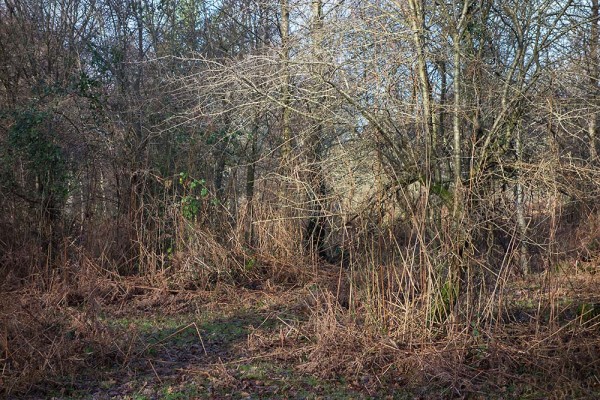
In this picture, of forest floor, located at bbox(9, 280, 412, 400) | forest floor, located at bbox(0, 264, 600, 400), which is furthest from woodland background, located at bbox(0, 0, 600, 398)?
forest floor, located at bbox(9, 280, 412, 400)

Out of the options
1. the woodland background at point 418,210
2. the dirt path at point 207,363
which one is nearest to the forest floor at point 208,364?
the dirt path at point 207,363

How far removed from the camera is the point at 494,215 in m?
6.23

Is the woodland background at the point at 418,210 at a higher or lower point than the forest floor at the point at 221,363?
higher

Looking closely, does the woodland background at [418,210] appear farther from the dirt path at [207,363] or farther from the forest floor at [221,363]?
the dirt path at [207,363]

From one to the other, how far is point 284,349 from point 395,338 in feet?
3.83

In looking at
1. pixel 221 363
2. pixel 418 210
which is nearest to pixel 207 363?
pixel 221 363

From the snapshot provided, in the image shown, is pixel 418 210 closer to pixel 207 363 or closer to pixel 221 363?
pixel 221 363

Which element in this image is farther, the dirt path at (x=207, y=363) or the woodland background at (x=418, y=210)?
the woodland background at (x=418, y=210)

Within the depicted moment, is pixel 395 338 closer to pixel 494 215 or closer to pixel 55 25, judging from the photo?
pixel 494 215

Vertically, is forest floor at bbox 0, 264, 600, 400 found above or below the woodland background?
below

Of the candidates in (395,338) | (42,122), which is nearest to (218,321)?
(395,338)

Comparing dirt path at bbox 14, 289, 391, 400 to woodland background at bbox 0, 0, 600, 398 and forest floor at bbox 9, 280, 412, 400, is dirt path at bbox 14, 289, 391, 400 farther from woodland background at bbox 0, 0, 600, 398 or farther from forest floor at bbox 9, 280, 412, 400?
woodland background at bbox 0, 0, 600, 398

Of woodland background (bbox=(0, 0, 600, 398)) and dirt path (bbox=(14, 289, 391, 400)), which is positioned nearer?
dirt path (bbox=(14, 289, 391, 400))

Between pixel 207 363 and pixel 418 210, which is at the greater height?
pixel 418 210
